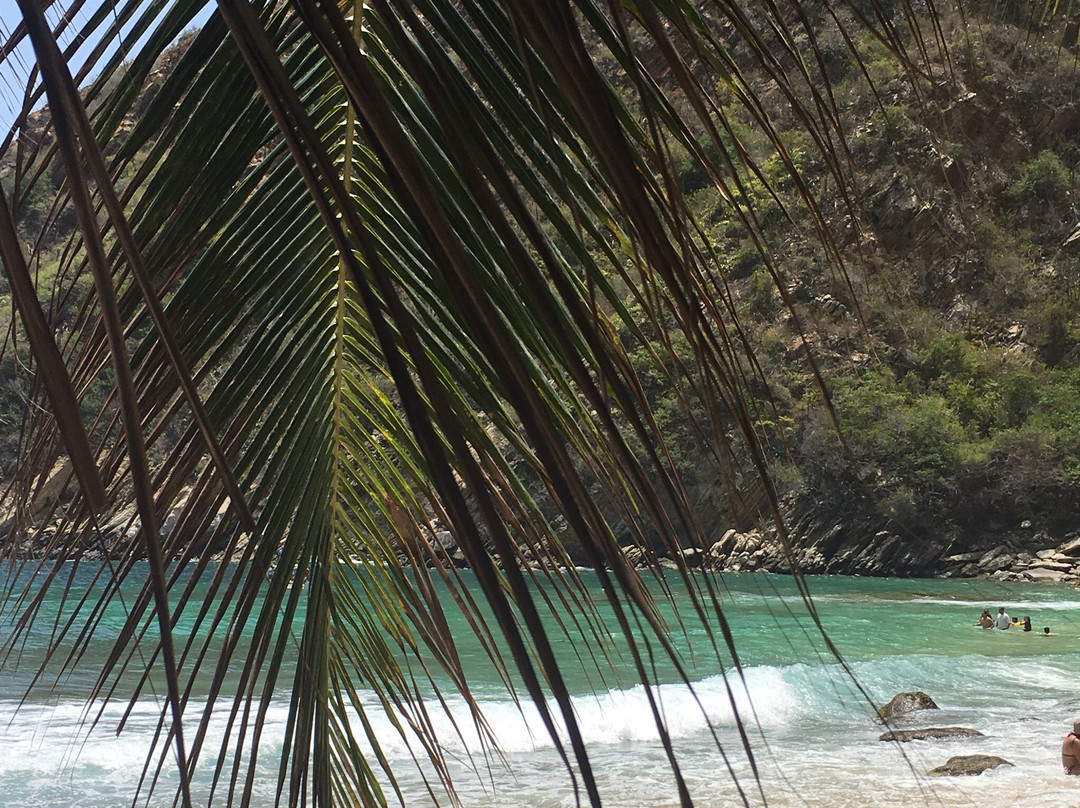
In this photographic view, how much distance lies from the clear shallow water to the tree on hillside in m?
3.62

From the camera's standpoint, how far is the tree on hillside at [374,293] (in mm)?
307

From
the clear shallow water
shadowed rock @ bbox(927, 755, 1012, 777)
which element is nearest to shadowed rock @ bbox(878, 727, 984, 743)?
the clear shallow water

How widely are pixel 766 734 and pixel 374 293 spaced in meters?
11.3

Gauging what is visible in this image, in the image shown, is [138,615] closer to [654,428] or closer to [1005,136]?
[654,428]

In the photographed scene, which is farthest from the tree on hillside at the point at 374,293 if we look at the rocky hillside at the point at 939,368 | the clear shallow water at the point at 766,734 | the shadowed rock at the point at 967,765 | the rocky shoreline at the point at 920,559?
the rocky shoreline at the point at 920,559

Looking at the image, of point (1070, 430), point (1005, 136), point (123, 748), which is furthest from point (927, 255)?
point (123, 748)

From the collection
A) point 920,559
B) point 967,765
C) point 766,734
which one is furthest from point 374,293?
point 920,559

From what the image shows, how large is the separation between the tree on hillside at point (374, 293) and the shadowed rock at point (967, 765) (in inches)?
295

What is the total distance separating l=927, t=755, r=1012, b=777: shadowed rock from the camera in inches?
308

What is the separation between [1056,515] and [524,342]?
2618cm

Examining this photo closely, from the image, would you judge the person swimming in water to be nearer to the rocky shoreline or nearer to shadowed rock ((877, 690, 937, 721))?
shadowed rock ((877, 690, 937, 721))

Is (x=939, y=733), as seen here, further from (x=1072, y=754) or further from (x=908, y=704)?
(x=1072, y=754)

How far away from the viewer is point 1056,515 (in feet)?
78.3

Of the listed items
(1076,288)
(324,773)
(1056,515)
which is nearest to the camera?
(324,773)
